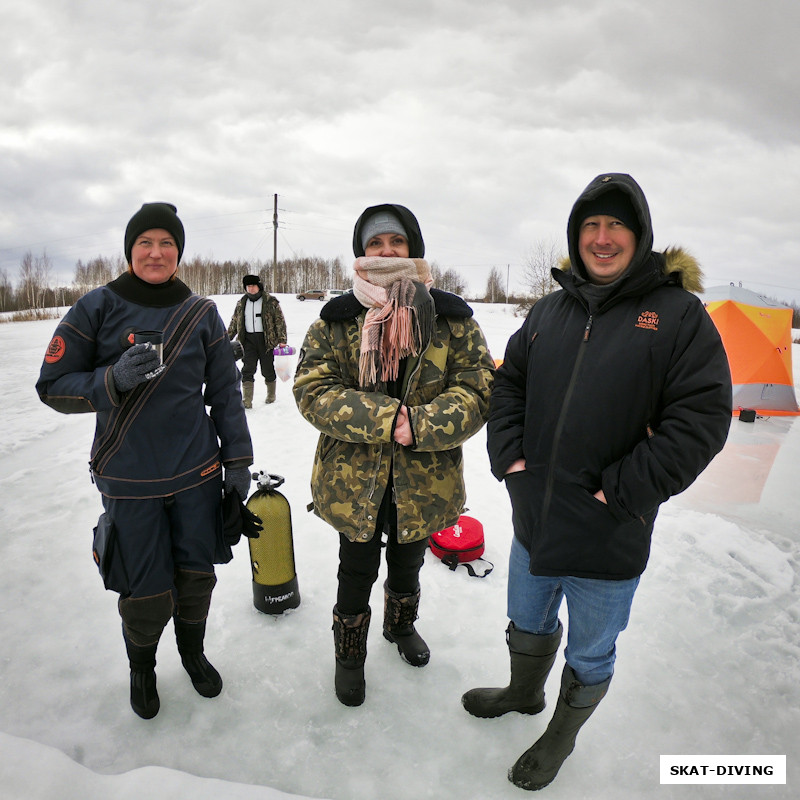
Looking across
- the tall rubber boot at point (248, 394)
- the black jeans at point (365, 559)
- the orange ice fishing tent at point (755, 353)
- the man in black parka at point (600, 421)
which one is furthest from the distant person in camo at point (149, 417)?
the orange ice fishing tent at point (755, 353)

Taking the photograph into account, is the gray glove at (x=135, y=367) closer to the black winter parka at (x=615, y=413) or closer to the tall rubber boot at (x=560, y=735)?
the black winter parka at (x=615, y=413)

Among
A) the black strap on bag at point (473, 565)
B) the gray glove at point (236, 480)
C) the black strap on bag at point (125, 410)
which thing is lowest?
the black strap on bag at point (473, 565)

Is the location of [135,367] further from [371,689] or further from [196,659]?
[371,689]

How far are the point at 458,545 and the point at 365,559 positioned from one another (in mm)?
1285

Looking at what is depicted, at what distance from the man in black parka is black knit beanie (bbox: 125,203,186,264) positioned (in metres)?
1.52

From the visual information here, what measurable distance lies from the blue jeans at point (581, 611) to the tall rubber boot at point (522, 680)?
5 centimetres

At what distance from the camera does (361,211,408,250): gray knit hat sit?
6.71 ft

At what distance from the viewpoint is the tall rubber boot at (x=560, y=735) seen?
1808 mm

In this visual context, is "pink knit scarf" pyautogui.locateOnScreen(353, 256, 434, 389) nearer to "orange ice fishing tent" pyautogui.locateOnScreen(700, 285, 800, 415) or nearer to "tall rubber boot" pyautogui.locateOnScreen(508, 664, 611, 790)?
"tall rubber boot" pyautogui.locateOnScreen(508, 664, 611, 790)

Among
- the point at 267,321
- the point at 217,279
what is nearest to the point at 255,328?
the point at 267,321

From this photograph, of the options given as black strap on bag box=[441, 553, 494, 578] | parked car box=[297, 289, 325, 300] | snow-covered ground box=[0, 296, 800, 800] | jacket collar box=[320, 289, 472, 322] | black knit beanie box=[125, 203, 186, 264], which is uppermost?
parked car box=[297, 289, 325, 300]

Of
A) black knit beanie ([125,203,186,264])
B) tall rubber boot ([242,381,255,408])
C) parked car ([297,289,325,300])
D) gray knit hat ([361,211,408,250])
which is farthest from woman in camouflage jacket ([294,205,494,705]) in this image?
parked car ([297,289,325,300])

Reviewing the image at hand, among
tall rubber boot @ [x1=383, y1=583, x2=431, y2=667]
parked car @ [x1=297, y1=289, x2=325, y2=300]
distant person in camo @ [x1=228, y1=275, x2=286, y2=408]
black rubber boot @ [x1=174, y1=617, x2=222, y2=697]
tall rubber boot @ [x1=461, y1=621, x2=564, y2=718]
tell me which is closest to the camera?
Answer: tall rubber boot @ [x1=461, y1=621, x2=564, y2=718]

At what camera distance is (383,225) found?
6.72 feet
